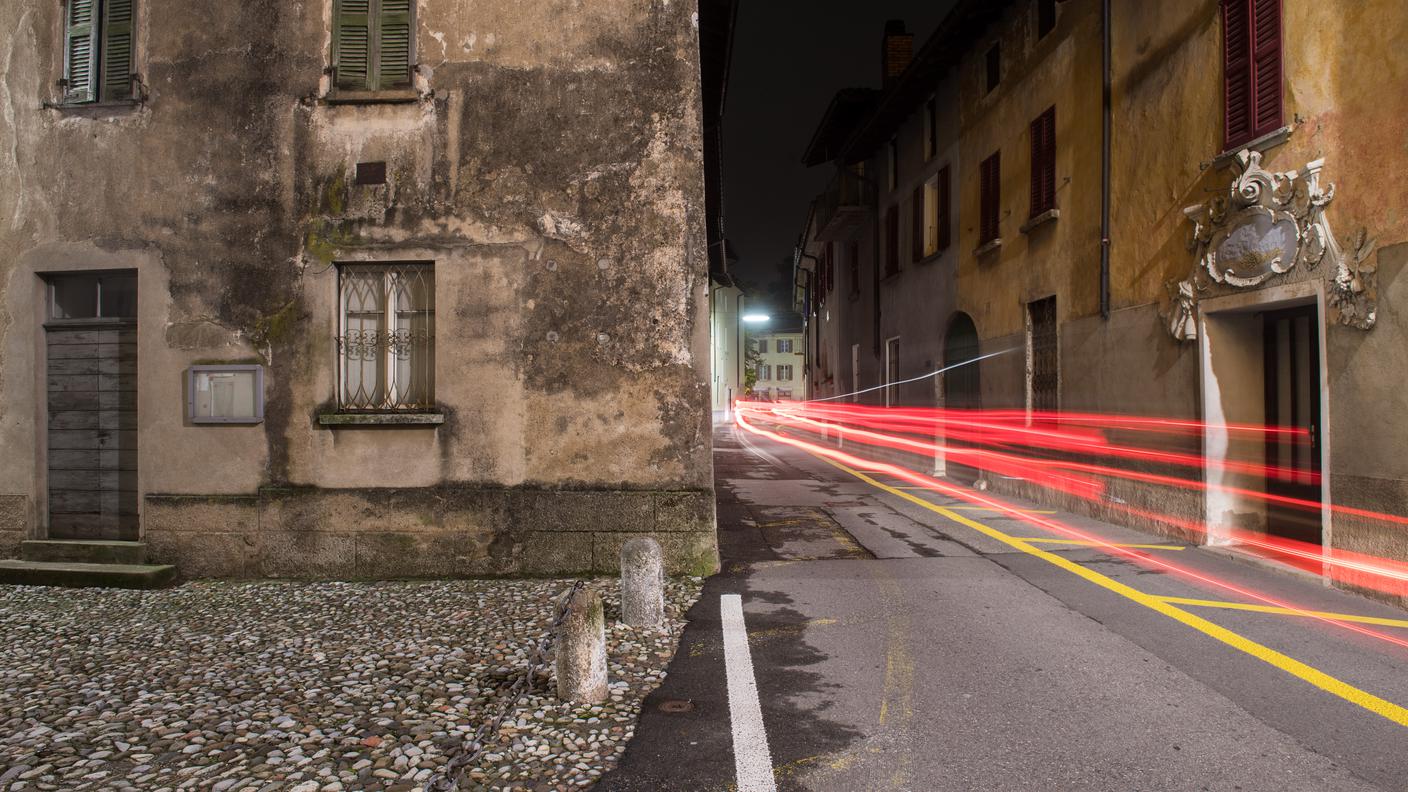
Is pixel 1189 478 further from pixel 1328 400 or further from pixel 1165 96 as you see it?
pixel 1165 96

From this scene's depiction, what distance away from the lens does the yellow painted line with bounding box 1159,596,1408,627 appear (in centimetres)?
542

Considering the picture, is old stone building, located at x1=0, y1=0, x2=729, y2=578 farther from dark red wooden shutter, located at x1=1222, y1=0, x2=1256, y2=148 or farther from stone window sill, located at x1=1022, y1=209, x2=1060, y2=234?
stone window sill, located at x1=1022, y1=209, x2=1060, y2=234

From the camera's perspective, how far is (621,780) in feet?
10.5

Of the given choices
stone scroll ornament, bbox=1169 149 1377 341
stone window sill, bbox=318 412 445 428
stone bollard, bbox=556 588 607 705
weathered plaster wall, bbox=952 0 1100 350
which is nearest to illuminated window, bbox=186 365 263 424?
stone window sill, bbox=318 412 445 428

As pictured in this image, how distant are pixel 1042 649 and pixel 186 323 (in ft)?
25.2

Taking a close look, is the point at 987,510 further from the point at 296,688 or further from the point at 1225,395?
the point at 296,688

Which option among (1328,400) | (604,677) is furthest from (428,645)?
(1328,400)

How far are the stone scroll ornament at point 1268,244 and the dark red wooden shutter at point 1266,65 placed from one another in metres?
0.32

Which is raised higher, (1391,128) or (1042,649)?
(1391,128)

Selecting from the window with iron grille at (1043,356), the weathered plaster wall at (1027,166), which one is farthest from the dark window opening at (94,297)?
the window with iron grille at (1043,356)

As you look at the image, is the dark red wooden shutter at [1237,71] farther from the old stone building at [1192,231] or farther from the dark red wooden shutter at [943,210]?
the dark red wooden shutter at [943,210]

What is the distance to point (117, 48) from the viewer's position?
715 cm

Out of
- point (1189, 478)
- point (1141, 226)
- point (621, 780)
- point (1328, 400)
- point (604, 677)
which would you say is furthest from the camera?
point (1141, 226)

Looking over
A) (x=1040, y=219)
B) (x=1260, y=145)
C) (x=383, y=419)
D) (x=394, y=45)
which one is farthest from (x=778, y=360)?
(x=383, y=419)
